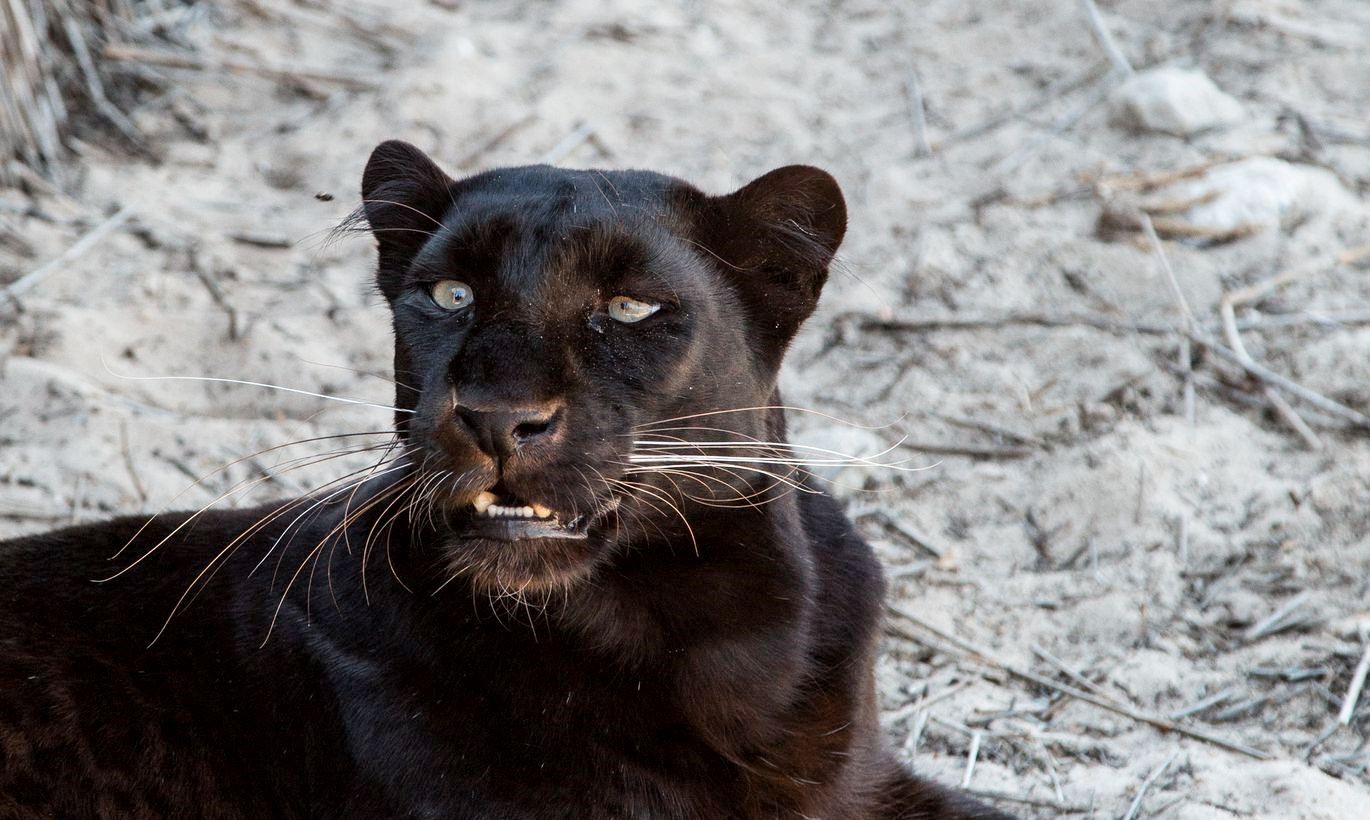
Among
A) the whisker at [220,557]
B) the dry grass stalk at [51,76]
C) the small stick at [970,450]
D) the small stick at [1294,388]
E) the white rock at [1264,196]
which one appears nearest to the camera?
the whisker at [220,557]

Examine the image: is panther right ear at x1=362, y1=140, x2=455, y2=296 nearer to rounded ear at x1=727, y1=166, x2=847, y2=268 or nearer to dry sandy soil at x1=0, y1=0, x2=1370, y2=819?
rounded ear at x1=727, y1=166, x2=847, y2=268

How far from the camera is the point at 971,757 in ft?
12.8

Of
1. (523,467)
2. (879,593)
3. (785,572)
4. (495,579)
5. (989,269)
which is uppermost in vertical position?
(523,467)

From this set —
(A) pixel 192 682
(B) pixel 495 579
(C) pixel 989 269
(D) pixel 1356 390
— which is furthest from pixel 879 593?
(C) pixel 989 269

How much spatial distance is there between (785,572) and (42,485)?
274cm

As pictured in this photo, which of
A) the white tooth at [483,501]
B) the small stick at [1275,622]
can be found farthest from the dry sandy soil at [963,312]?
the white tooth at [483,501]

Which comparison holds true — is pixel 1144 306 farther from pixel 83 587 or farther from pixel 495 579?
pixel 83 587

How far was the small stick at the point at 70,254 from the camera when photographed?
5.46m

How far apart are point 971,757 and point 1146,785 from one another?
47 cm

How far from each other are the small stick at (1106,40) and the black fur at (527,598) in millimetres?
4214

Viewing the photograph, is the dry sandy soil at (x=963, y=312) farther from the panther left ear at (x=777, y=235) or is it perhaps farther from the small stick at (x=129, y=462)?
the panther left ear at (x=777, y=235)

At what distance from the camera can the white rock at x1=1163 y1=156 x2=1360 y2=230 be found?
19.0 feet

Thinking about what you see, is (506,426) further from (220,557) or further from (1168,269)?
(1168,269)

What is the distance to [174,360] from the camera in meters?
5.34
